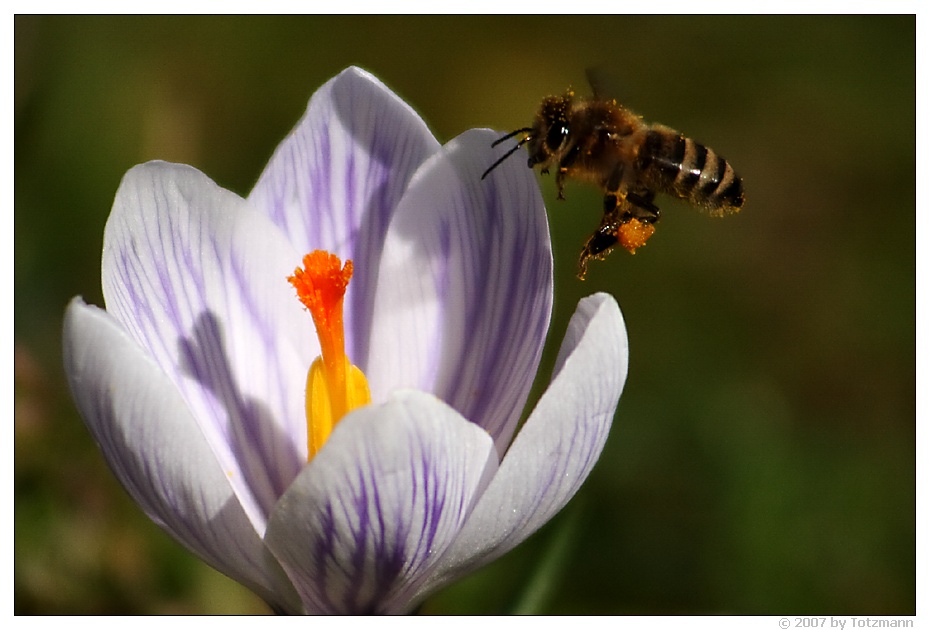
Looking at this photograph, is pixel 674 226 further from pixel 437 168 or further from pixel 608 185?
pixel 437 168

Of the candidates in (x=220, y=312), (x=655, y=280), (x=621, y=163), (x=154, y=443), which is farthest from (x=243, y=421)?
(x=655, y=280)

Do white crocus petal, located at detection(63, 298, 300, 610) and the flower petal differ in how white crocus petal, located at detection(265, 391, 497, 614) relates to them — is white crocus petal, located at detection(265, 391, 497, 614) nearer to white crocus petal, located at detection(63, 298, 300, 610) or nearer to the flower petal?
white crocus petal, located at detection(63, 298, 300, 610)

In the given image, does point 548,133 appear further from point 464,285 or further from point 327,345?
point 327,345

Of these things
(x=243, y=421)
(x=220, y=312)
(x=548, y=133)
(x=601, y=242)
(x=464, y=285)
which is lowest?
(x=243, y=421)

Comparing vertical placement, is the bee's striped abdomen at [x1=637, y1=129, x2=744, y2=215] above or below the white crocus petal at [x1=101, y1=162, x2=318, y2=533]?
above

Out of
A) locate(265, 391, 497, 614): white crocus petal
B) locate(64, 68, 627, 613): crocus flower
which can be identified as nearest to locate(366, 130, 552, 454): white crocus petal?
locate(64, 68, 627, 613): crocus flower
